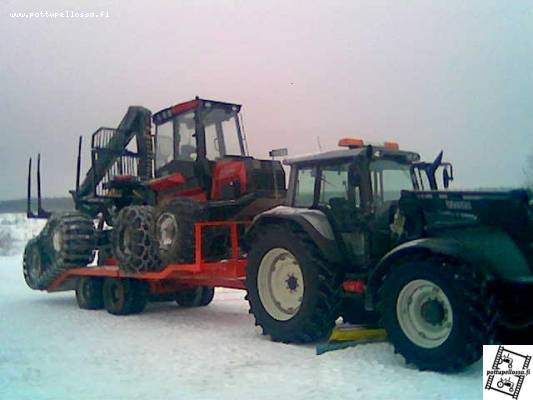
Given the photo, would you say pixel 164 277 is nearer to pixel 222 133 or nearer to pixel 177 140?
pixel 177 140

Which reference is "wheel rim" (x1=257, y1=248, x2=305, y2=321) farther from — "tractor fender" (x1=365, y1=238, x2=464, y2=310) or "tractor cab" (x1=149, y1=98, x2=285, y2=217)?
"tractor cab" (x1=149, y1=98, x2=285, y2=217)

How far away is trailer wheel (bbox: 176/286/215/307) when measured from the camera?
10555mm

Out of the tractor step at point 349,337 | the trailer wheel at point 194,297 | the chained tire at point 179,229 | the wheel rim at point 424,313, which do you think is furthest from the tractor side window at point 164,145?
the wheel rim at point 424,313

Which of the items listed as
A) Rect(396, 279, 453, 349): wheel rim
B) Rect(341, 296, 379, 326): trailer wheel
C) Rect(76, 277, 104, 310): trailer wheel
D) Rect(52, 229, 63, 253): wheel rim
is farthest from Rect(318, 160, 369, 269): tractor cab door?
Rect(52, 229, 63, 253): wheel rim

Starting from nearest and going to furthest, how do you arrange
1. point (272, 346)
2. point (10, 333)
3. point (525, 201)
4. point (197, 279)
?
1. point (525, 201)
2. point (272, 346)
3. point (10, 333)
4. point (197, 279)

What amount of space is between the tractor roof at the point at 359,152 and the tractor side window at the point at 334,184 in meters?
0.13

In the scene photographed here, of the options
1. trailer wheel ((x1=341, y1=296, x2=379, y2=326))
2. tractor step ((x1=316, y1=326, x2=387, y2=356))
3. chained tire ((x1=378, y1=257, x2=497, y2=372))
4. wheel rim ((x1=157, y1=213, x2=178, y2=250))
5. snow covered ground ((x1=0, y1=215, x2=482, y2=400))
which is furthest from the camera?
wheel rim ((x1=157, y1=213, x2=178, y2=250))

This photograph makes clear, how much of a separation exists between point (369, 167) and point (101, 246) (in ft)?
19.2

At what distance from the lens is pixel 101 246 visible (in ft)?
35.1

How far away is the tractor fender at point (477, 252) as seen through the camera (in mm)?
5305

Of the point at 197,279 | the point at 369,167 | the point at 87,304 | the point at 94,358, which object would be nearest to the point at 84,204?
the point at 87,304

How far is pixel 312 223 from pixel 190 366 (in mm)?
2003

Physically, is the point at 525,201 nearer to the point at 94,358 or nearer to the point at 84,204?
the point at 94,358

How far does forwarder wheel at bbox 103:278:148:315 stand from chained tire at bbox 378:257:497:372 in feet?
16.4
